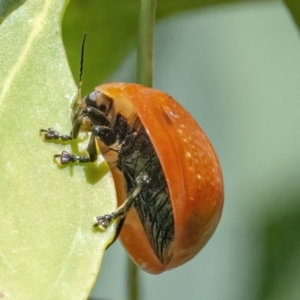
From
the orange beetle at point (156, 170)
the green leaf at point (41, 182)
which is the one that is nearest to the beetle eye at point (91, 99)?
the orange beetle at point (156, 170)

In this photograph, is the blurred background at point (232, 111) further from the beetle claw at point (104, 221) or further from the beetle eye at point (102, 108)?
the beetle claw at point (104, 221)

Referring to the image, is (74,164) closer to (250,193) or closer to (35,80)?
(35,80)

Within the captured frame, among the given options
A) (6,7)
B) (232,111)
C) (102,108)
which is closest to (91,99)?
(102,108)

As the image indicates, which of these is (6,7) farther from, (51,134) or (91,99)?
(91,99)

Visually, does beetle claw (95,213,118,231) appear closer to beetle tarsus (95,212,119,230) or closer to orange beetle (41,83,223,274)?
beetle tarsus (95,212,119,230)

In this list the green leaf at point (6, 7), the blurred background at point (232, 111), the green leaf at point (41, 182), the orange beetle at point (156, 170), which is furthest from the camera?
the blurred background at point (232, 111)

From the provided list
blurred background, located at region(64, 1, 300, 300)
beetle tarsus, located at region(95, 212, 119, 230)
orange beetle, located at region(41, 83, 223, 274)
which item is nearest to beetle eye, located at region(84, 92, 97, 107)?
orange beetle, located at region(41, 83, 223, 274)

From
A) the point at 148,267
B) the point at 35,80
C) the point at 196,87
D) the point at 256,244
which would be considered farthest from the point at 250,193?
the point at 35,80
